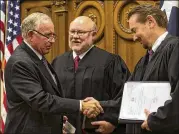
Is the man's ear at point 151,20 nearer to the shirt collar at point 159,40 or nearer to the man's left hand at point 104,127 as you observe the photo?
the shirt collar at point 159,40

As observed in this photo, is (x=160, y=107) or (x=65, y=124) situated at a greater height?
(x=160, y=107)

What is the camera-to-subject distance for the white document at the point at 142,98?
256 cm

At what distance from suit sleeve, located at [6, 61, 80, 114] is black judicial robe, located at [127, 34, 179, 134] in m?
0.54

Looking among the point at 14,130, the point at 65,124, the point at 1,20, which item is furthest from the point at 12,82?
the point at 1,20

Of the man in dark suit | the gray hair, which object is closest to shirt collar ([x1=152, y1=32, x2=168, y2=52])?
the man in dark suit

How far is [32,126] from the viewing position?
9.64 feet

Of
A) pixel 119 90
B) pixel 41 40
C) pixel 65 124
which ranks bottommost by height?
pixel 65 124

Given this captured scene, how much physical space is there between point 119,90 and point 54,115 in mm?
792

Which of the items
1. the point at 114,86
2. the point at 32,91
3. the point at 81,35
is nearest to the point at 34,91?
the point at 32,91

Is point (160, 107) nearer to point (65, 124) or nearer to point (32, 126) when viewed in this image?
point (32, 126)

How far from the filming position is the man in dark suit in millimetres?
2939

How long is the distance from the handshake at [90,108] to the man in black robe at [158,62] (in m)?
0.36

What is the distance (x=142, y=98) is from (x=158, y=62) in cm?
26

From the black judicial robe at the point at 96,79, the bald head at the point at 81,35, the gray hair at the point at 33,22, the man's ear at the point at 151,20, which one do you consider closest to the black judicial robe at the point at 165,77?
the man's ear at the point at 151,20
